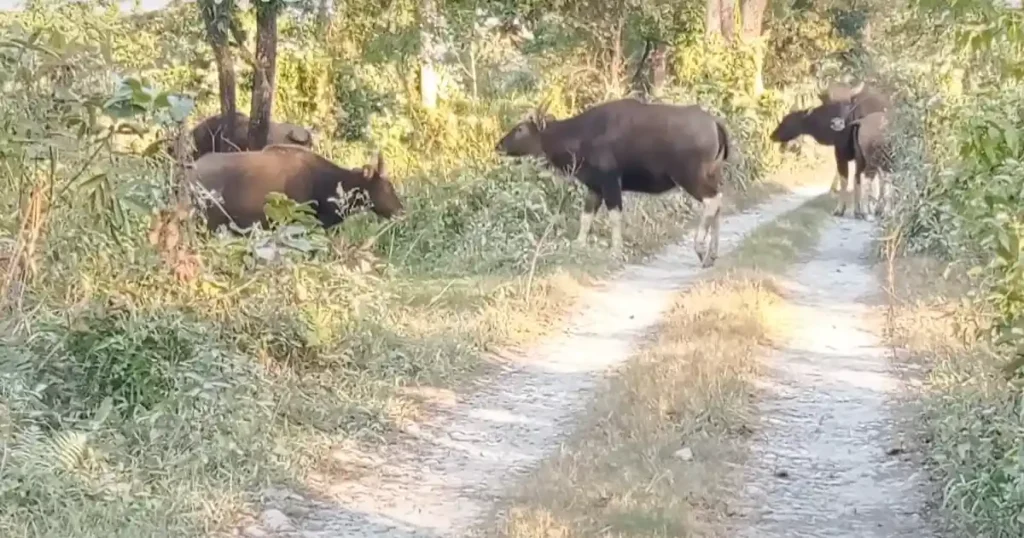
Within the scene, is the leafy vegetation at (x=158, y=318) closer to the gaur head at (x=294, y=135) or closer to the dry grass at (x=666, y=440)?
the dry grass at (x=666, y=440)

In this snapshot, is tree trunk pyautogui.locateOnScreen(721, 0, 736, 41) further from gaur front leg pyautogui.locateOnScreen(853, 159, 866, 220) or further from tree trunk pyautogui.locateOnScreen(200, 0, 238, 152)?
tree trunk pyautogui.locateOnScreen(200, 0, 238, 152)

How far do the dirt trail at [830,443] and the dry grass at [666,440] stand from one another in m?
0.17

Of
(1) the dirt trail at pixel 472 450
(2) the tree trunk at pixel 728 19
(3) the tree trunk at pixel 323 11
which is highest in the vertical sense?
(2) the tree trunk at pixel 728 19

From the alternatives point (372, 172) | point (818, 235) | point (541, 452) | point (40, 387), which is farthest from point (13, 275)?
point (818, 235)

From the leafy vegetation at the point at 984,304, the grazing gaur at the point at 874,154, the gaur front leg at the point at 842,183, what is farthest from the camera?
the gaur front leg at the point at 842,183

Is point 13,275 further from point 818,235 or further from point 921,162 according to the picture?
point 818,235

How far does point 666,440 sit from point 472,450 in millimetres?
1100

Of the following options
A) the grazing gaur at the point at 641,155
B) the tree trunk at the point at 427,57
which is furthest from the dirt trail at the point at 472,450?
the tree trunk at the point at 427,57

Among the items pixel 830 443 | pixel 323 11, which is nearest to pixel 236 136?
pixel 323 11

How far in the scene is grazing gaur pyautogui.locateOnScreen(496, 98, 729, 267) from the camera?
43.7 ft

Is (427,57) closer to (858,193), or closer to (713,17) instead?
(713,17)

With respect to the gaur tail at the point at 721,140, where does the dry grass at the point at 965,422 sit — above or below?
below

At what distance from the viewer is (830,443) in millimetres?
6984

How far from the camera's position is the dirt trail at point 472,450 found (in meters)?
5.82
